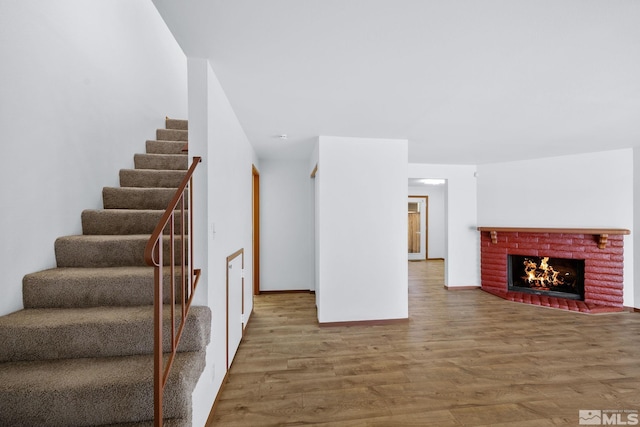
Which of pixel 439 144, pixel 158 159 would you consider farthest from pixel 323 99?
pixel 439 144

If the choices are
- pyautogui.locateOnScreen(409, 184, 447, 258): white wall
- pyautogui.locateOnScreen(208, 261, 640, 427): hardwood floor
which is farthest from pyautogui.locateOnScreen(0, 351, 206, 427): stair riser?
pyautogui.locateOnScreen(409, 184, 447, 258): white wall

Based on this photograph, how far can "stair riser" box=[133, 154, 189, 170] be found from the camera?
2.75 meters

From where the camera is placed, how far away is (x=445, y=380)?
2244 mm

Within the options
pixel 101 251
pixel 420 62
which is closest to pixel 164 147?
pixel 101 251

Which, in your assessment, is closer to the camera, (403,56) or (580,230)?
(403,56)

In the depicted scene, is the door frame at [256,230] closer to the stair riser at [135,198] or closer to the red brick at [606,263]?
the stair riser at [135,198]

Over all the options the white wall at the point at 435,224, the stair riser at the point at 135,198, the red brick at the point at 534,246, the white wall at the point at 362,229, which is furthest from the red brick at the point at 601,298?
the stair riser at the point at 135,198

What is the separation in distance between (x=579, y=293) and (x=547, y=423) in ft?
12.1

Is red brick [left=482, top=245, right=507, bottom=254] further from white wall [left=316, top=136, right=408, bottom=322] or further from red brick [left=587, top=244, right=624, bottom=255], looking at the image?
white wall [left=316, top=136, right=408, bottom=322]

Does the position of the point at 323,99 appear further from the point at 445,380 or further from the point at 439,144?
the point at 445,380

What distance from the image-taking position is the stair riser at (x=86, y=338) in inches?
50.9

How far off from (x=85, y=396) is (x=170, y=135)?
9.43 feet

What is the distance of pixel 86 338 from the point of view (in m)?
1.36

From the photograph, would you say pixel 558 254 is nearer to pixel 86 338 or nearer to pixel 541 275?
pixel 541 275
